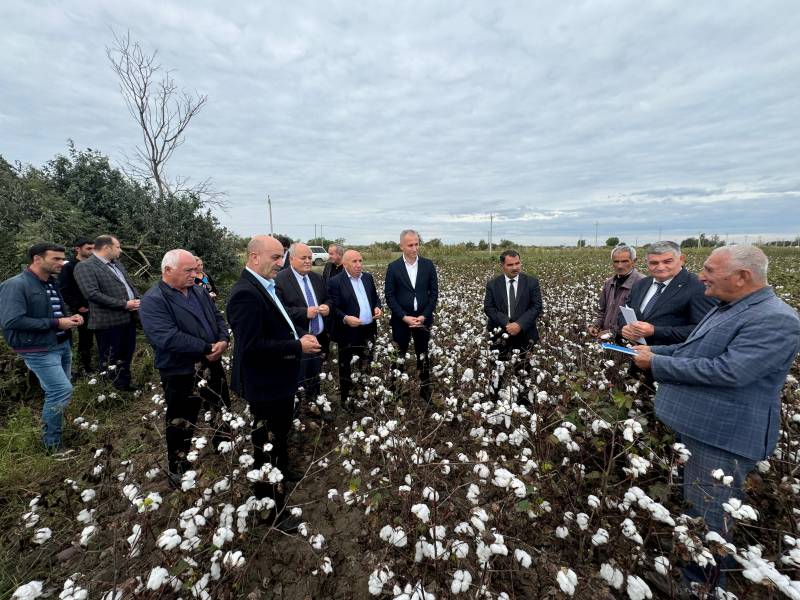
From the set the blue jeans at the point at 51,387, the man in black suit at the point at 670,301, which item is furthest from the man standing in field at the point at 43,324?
the man in black suit at the point at 670,301

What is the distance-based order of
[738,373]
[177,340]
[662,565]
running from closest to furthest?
[662,565] → [738,373] → [177,340]

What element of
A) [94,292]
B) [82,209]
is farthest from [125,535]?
[82,209]

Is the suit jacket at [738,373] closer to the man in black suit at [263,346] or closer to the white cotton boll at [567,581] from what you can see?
the white cotton boll at [567,581]

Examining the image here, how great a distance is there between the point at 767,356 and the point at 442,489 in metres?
2.24

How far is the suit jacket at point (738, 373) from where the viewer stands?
1957 millimetres

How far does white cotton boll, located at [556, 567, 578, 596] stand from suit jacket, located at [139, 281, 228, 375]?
3.24 metres

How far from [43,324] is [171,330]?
1861 mm

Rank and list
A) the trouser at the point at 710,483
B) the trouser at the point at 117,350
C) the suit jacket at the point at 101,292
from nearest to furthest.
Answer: the trouser at the point at 710,483 < the suit jacket at the point at 101,292 < the trouser at the point at 117,350

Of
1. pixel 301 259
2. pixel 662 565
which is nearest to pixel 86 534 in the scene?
pixel 662 565

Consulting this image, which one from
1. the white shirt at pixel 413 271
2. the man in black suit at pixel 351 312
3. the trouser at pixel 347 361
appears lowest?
the trouser at pixel 347 361

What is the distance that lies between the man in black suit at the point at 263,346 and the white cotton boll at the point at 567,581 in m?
1.92

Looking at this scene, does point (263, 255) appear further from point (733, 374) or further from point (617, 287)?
point (617, 287)

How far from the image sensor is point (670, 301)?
348 cm

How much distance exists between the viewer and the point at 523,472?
2.49 metres
